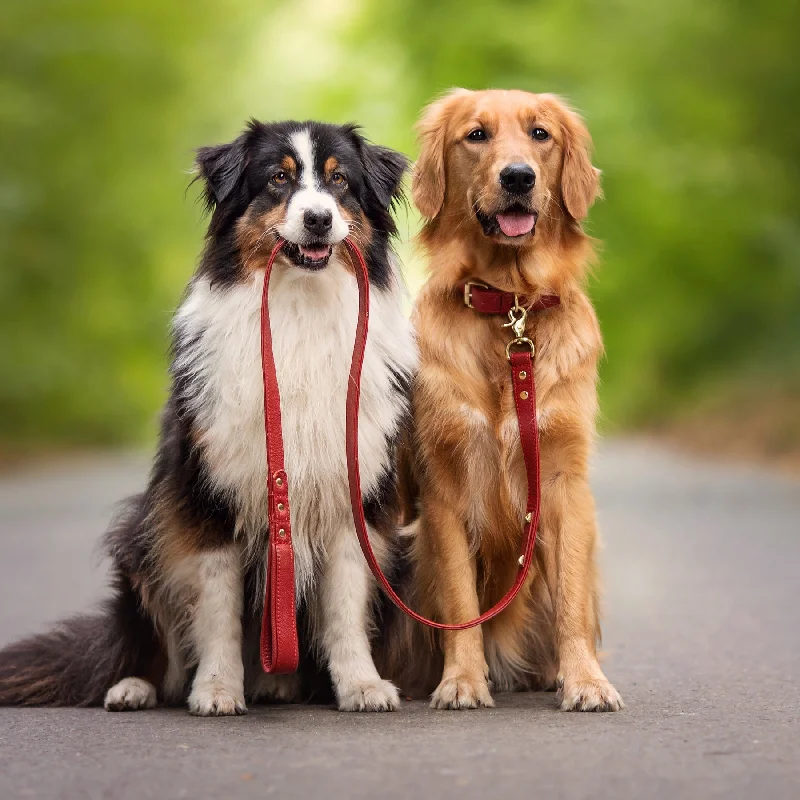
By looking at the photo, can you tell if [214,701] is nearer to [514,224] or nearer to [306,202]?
[306,202]

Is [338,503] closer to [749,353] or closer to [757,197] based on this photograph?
[757,197]

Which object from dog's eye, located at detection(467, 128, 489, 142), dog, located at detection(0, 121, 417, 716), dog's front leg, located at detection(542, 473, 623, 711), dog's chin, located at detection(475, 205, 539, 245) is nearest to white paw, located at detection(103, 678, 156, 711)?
dog, located at detection(0, 121, 417, 716)

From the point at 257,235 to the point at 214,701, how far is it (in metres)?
1.63

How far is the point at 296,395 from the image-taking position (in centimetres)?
477

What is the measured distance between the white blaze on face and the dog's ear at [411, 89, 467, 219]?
77 centimetres

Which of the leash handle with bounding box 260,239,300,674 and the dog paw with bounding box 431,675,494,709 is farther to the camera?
the dog paw with bounding box 431,675,494,709

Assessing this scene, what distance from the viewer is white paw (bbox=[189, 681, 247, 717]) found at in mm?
4527

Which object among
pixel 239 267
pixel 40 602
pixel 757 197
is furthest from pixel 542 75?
pixel 239 267

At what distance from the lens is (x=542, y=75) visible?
1969cm

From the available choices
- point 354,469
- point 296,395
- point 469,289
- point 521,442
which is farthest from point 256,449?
point 469,289

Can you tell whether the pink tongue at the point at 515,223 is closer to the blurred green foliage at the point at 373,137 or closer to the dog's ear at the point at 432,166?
the dog's ear at the point at 432,166

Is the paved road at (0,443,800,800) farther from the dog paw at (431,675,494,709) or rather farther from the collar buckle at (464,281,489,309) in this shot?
the collar buckle at (464,281,489,309)

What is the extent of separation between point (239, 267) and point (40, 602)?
12.0 ft

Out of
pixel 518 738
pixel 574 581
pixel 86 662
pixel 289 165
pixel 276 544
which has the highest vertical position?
pixel 289 165
